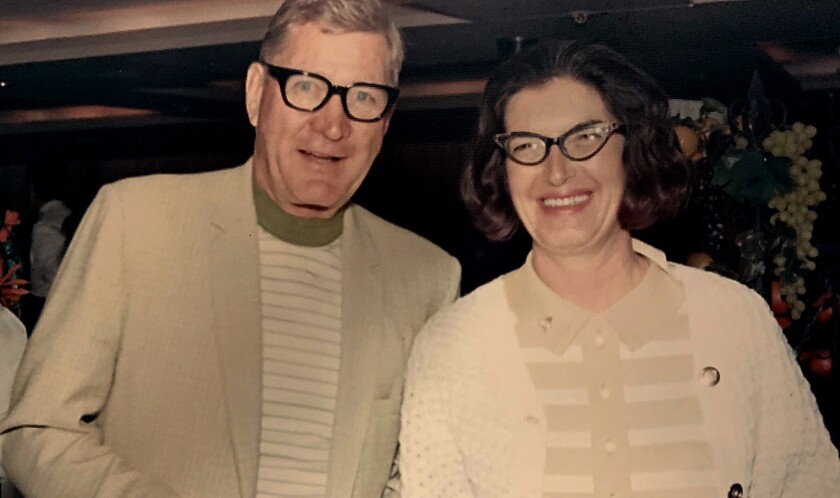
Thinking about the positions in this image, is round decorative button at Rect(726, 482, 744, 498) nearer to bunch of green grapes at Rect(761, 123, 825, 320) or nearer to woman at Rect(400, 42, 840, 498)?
woman at Rect(400, 42, 840, 498)

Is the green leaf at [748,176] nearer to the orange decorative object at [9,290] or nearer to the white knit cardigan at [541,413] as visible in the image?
the white knit cardigan at [541,413]

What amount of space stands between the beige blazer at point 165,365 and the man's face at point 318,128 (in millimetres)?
107

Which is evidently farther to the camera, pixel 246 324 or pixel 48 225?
pixel 48 225

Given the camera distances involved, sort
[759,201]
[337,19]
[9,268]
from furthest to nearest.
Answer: [9,268] < [759,201] < [337,19]

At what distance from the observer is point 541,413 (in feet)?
5.44

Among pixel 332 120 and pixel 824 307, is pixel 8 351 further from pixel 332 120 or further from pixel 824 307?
pixel 824 307

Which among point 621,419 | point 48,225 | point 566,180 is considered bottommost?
point 48,225

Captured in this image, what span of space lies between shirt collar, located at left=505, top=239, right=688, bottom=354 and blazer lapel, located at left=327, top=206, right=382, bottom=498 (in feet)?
0.83

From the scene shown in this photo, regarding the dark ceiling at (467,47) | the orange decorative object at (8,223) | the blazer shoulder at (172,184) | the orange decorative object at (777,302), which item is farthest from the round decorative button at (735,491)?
the dark ceiling at (467,47)

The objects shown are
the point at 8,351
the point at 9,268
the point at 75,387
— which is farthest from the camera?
the point at 9,268

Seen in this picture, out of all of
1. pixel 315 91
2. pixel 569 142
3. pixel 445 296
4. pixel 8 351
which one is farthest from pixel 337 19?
pixel 8 351

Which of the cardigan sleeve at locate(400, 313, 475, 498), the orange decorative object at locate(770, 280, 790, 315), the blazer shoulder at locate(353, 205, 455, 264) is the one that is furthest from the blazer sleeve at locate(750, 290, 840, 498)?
the orange decorative object at locate(770, 280, 790, 315)

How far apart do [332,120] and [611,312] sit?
0.57 meters

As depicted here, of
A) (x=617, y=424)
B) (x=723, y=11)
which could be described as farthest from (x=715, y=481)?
(x=723, y=11)
